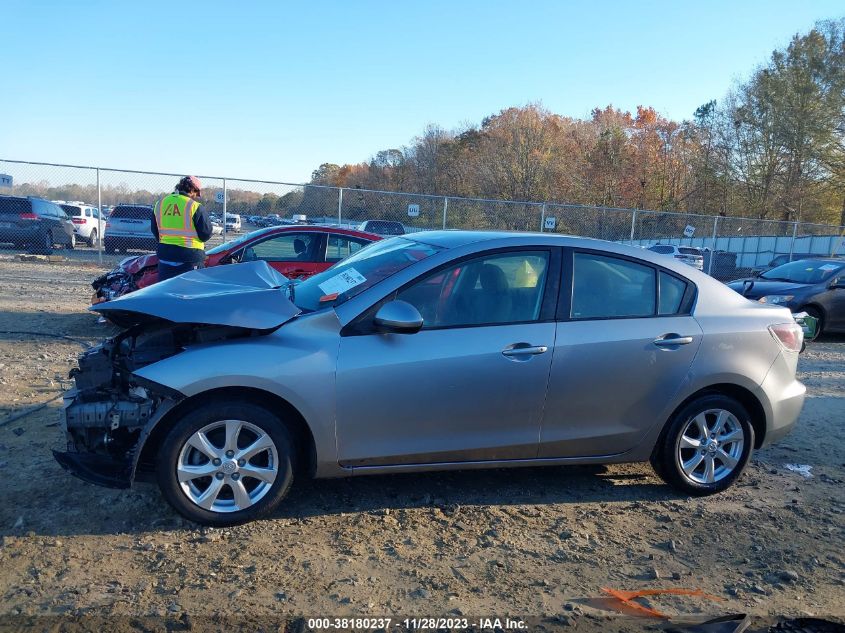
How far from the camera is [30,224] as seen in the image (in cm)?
1789

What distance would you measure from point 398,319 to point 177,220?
15.7ft

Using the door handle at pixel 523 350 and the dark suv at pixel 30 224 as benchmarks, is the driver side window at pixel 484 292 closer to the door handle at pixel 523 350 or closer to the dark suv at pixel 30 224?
the door handle at pixel 523 350

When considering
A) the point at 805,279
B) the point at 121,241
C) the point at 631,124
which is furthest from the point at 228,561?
the point at 631,124

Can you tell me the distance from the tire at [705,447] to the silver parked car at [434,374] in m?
0.01

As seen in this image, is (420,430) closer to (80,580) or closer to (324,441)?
(324,441)

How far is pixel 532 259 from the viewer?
4.12 metres

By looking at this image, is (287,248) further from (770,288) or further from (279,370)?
(770,288)

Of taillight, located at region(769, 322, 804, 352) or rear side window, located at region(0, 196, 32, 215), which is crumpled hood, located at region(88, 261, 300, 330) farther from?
rear side window, located at region(0, 196, 32, 215)

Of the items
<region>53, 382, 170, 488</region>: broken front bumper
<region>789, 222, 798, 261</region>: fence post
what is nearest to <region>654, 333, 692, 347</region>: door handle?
<region>53, 382, 170, 488</region>: broken front bumper

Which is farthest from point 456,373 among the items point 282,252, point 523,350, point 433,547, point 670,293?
point 282,252

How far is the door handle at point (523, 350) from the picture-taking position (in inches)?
150

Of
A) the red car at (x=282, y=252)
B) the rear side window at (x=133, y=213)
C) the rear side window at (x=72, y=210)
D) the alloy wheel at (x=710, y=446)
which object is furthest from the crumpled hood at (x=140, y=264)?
the rear side window at (x=72, y=210)

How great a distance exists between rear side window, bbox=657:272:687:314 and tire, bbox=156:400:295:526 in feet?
8.33

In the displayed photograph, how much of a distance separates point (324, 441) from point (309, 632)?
1089 mm
